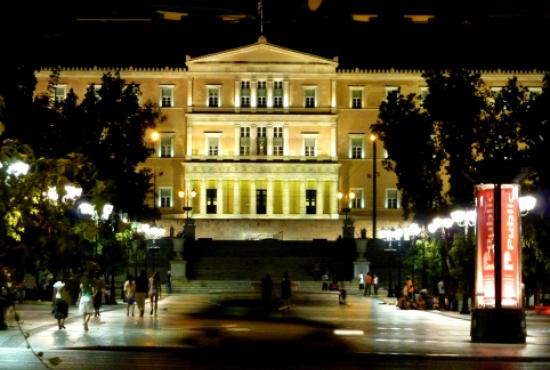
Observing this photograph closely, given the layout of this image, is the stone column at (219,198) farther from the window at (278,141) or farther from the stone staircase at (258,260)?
the stone staircase at (258,260)

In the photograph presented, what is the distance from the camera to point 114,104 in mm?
53938

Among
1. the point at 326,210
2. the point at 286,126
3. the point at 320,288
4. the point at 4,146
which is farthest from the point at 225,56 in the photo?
the point at 4,146

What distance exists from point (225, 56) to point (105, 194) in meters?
78.3

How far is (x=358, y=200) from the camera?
284 ft

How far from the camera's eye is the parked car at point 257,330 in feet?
77.3

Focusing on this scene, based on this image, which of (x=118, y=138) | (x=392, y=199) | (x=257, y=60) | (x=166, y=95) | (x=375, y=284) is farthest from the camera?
(x=166, y=95)

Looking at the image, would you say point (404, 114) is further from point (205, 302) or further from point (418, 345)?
point (418, 345)

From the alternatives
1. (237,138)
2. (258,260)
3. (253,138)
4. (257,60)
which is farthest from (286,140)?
(258,260)

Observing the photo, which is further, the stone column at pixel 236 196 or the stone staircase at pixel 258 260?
the stone column at pixel 236 196

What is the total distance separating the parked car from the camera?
23.6 meters

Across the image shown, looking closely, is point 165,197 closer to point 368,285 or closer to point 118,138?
point 368,285

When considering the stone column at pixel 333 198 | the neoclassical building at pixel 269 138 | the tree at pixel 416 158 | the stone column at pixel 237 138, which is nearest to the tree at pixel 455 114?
the tree at pixel 416 158

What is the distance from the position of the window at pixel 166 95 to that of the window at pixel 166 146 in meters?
2.77

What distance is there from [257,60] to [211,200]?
12.5m
